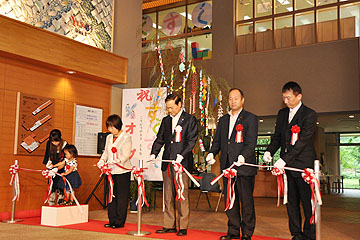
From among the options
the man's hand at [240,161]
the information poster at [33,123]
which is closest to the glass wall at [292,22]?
the information poster at [33,123]

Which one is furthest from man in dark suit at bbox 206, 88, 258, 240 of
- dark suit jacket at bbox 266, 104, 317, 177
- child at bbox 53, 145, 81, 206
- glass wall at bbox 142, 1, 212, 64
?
glass wall at bbox 142, 1, 212, 64

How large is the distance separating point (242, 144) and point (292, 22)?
7.07m

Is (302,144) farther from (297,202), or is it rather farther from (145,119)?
(145,119)

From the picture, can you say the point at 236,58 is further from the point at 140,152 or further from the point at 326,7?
the point at 140,152

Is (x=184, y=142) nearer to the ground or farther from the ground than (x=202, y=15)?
nearer to the ground

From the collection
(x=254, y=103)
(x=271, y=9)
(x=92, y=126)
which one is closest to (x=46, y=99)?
(x=92, y=126)

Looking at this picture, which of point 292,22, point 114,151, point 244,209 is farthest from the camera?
point 292,22

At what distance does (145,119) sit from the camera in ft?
21.7

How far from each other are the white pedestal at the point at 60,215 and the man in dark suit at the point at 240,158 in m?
2.00

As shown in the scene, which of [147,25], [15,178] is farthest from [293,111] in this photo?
[147,25]

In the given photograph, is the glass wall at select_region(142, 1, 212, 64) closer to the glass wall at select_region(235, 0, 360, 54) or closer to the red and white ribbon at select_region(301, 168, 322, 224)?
the glass wall at select_region(235, 0, 360, 54)

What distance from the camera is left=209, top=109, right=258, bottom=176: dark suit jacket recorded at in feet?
12.3

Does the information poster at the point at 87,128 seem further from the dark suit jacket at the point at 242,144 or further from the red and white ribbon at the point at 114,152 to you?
the dark suit jacket at the point at 242,144

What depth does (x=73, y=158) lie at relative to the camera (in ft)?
18.4
